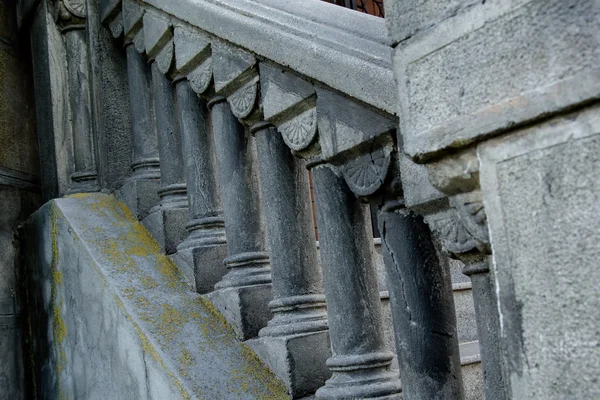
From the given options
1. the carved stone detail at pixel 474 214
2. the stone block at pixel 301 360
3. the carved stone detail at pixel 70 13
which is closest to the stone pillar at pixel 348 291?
the stone block at pixel 301 360

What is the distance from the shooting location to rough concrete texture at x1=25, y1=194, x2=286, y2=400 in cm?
208

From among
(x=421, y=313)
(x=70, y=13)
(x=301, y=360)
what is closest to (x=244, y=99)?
(x=301, y=360)

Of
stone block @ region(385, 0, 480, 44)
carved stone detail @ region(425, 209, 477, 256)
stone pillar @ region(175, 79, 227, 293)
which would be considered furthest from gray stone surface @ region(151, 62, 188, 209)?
stone block @ region(385, 0, 480, 44)

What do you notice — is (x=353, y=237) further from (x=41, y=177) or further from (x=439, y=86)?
(x=41, y=177)

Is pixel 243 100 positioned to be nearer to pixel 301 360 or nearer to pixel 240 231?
pixel 240 231

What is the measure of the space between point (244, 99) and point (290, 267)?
49 centimetres

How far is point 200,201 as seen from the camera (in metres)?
2.54

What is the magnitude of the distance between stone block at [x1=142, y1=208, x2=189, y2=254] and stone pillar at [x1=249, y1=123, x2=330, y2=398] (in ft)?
1.82

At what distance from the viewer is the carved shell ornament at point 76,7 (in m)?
3.11

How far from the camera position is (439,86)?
1.22 m

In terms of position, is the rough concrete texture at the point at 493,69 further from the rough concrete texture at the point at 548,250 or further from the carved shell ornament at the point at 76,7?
the carved shell ornament at the point at 76,7

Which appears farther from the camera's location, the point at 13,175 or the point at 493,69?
the point at 13,175

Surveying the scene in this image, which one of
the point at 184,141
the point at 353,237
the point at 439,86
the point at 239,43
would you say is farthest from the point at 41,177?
the point at 439,86

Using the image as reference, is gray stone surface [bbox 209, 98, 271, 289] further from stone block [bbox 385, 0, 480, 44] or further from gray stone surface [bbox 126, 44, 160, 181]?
stone block [bbox 385, 0, 480, 44]
